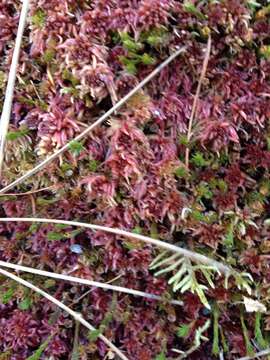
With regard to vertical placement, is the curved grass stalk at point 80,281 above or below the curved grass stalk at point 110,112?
below

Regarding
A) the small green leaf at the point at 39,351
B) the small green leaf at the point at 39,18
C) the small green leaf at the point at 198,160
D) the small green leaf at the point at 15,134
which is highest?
the small green leaf at the point at 39,18

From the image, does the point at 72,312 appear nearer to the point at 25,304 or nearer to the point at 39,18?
the point at 25,304

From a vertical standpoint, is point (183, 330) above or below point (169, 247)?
below

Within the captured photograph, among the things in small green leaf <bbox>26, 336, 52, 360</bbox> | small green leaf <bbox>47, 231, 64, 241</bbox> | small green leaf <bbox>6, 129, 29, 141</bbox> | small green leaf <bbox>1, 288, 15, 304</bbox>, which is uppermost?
small green leaf <bbox>6, 129, 29, 141</bbox>

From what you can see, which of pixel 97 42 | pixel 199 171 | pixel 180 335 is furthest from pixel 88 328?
pixel 97 42

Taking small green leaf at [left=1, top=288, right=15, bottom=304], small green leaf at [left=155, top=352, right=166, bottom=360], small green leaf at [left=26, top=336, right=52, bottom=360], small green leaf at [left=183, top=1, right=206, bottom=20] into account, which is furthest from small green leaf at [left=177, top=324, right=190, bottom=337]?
small green leaf at [left=183, top=1, right=206, bottom=20]

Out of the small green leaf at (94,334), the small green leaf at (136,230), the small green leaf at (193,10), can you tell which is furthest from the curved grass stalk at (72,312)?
the small green leaf at (193,10)

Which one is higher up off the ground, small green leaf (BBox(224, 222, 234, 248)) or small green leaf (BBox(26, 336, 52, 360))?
small green leaf (BBox(224, 222, 234, 248))

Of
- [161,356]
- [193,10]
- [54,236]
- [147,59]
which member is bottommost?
[161,356]

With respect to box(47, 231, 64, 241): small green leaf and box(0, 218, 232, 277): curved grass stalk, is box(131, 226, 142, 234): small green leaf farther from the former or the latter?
box(47, 231, 64, 241): small green leaf

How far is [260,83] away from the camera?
1.25 meters

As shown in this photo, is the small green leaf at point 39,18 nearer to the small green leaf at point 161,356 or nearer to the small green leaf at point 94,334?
the small green leaf at point 94,334

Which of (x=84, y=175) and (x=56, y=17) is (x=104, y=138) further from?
(x=56, y=17)

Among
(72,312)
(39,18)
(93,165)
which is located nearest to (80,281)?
Answer: (72,312)
